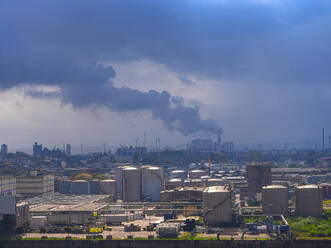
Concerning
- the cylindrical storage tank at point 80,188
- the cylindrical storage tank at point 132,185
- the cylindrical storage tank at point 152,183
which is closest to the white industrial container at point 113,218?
the cylindrical storage tank at point 132,185

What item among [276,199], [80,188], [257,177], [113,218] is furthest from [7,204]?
[257,177]

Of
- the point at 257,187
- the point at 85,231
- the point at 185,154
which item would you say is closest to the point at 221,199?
the point at 85,231

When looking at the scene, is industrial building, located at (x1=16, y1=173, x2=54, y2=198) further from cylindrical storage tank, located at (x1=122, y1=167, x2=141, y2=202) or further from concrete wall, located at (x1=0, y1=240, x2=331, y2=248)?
concrete wall, located at (x1=0, y1=240, x2=331, y2=248)

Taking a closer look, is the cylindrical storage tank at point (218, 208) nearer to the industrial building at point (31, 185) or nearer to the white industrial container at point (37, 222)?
the white industrial container at point (37, 222)

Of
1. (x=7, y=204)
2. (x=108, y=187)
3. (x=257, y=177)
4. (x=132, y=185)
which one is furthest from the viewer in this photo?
(x=257, y=177)

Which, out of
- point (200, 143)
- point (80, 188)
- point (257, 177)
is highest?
point (200, 143)

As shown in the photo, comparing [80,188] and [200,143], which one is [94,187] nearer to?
[80,188]

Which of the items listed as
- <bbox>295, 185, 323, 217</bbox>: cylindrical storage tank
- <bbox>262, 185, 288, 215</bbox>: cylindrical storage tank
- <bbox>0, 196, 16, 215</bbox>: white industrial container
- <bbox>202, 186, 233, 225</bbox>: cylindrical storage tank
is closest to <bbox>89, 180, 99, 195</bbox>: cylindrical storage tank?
<bbox>262, 185, 288, 215</bbox>: cylindrical storage tank
